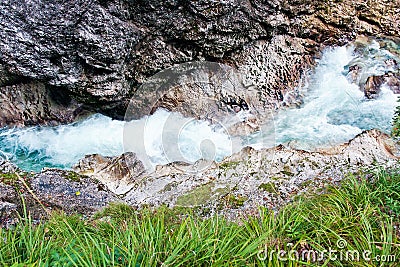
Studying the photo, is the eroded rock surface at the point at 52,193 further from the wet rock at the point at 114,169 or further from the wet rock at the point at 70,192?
the wet rock at the point at 114,169

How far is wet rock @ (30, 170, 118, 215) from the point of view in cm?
542

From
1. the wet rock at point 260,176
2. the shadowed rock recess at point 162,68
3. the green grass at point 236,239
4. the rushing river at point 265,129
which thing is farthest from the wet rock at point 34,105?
the green grass at point 236,239

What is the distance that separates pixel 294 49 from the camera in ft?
27.9

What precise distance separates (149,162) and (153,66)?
209 cm

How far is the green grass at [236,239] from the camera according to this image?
2.96m

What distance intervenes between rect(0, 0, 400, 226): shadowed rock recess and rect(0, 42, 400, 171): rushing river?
30 cm

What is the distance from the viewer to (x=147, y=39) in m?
7.18

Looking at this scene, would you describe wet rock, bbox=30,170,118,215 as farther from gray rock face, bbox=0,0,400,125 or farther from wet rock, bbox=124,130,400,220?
gray rock face, bbox=0,0,400,125

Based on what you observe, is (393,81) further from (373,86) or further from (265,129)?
(265,129)

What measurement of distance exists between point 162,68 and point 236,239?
5.16m

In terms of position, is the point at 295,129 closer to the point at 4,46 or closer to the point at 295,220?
the point at 295,220

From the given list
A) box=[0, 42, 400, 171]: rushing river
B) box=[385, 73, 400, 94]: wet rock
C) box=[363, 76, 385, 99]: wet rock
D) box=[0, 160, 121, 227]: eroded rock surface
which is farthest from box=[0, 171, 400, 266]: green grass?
box=[385, 73, 400, 94]: wet rock

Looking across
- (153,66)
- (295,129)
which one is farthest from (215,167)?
(153,66)

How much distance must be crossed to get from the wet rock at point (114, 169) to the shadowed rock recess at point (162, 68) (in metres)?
0.02
